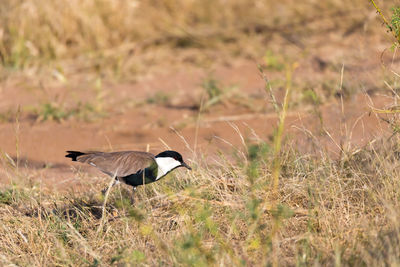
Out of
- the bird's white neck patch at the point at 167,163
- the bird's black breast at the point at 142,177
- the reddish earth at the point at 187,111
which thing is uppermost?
the bird's white neck patch at the point at 167,163

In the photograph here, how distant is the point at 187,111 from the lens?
21.4 ft

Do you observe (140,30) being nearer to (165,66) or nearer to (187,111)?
(165,66)

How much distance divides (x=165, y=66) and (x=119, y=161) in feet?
14.8

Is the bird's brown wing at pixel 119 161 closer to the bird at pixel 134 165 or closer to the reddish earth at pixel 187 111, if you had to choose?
the bird at pixel 134 165

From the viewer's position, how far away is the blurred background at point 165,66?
5977 millimetres

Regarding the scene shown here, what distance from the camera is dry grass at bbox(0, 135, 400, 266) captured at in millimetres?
2969

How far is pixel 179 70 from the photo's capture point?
318 inches

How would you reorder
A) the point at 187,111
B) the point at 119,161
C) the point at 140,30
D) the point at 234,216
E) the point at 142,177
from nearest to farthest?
the point at 234,216 < the point at 142,177 < the point at 119,161 < the point at 187,111 < the point at 140,30

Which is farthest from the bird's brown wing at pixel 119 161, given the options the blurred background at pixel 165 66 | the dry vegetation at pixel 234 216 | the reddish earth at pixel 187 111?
the blurred background at pixel 165 66

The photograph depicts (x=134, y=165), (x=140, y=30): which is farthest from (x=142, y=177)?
(x=140, y=30)

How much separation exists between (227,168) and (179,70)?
4.32 m

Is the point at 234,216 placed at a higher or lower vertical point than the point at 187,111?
higher

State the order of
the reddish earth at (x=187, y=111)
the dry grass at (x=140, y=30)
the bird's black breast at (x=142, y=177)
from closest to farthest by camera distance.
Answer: the bird's black breast at (x=142, y=177) < the reddish earth at (x=187, y=111) < the dry grass at (x=140, y=30)

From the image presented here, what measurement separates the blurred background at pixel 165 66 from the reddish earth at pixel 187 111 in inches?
0.7
